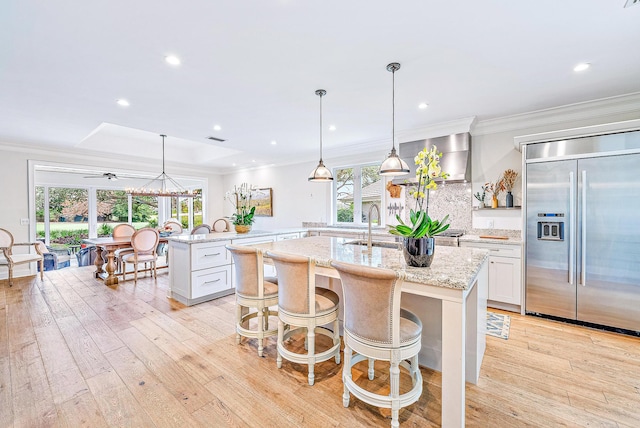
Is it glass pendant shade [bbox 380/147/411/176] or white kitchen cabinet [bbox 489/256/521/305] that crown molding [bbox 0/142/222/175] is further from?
white kitchen cabinet [bbox 489/256/521/305]

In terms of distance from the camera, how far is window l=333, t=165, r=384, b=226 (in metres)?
5.29

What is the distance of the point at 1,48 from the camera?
2.12 meters

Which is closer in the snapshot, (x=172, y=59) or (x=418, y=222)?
(x=418, y=222)

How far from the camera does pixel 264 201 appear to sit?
282 inches

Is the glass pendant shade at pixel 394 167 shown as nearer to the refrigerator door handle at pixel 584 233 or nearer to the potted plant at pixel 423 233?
the potted plant at pixel 423 233

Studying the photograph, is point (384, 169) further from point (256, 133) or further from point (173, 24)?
point (256, 133)

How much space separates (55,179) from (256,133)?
22.4 feet

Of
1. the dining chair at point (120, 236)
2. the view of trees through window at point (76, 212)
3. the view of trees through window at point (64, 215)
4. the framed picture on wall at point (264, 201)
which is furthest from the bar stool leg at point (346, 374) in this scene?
the view of trees through window at point (64, 215)

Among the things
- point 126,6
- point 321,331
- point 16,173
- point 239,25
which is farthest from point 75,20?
point 16,173

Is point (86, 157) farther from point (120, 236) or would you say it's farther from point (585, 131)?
point (585, 131)

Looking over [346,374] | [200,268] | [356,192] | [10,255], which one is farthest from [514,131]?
[10,255]

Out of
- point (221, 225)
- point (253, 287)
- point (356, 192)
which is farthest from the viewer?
point (221, 225)

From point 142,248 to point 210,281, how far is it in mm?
1937

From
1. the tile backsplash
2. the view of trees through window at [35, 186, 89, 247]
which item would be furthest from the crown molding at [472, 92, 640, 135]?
the view of trees through window at [35, 186, 89, 247]
